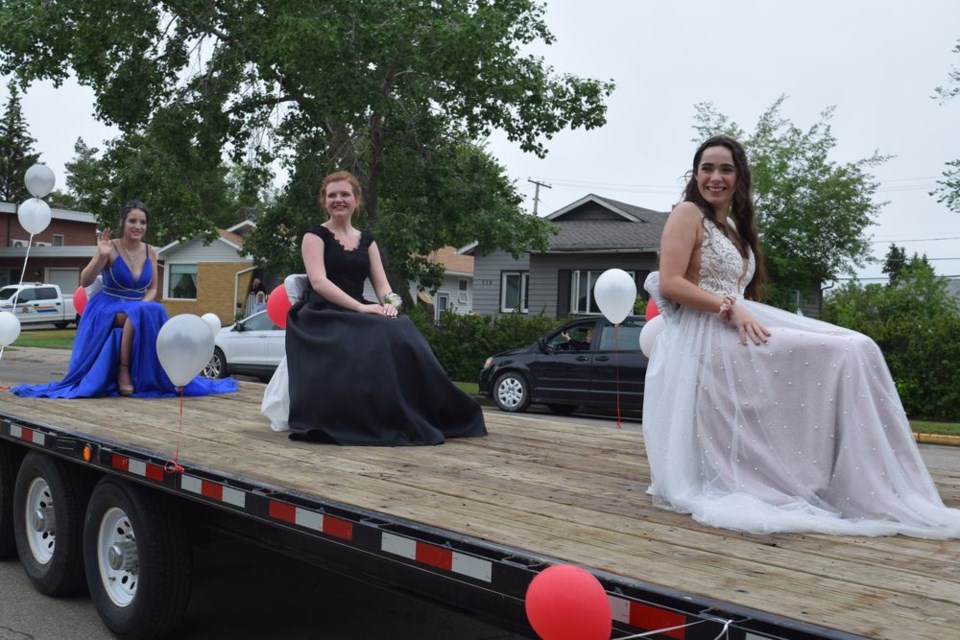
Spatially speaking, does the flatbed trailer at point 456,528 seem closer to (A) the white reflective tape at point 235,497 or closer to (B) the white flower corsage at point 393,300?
(A) the white reflective tape at point 235,497

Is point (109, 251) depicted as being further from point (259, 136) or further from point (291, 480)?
point (259, 136)

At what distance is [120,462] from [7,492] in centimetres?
198

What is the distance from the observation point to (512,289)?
3303cm

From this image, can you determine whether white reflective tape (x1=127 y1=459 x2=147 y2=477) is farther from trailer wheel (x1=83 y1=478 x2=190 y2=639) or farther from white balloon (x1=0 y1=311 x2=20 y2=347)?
white balloon (x1=0 y1=311 x2=20 y2=347)

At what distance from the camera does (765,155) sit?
88.4 feet

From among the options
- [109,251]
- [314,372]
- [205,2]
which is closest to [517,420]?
[314,372]

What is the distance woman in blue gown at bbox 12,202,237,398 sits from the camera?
763 cm

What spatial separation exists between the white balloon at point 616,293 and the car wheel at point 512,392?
7.21m

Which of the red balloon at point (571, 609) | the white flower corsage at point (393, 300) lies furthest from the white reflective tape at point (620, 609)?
the white flower corsage at point (393, 300)

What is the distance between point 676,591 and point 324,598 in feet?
11.7

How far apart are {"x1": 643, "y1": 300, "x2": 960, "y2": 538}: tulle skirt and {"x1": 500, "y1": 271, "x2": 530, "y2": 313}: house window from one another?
28602 millimetres

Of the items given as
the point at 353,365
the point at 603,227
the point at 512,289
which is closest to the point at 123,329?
the point at 353,365

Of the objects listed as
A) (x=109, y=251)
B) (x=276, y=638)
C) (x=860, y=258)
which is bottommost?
(x=276, y=638)

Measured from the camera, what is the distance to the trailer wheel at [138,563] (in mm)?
4281
